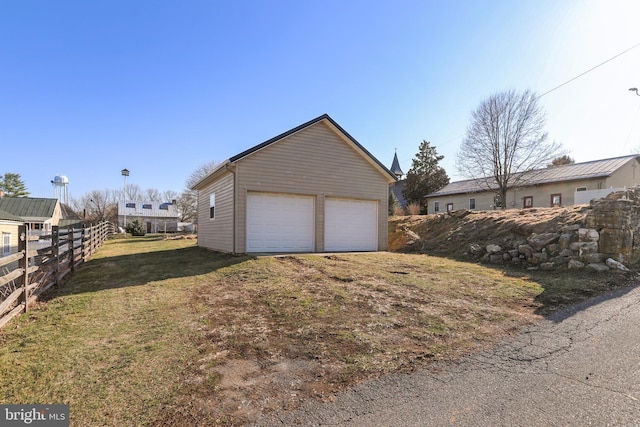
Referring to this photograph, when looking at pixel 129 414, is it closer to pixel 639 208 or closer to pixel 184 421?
pixel 184 421

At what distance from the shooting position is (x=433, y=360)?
3.55m

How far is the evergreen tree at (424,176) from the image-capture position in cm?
3666

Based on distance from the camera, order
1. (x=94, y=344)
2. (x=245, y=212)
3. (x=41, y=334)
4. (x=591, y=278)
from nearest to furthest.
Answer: (x=94, y=344) → (x=41, y=334) → (x=591, y=278) → (x=245, y=212)

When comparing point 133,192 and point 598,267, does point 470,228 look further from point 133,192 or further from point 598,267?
point 133,192

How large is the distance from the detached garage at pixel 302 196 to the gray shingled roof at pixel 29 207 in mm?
26099

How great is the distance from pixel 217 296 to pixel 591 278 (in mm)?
8768

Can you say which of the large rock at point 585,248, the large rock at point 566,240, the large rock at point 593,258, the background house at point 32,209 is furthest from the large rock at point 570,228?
the background house at point 32,209

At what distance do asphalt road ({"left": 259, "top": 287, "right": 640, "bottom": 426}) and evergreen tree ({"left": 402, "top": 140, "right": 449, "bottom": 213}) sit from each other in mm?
33681

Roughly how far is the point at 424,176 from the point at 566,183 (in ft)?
48.0

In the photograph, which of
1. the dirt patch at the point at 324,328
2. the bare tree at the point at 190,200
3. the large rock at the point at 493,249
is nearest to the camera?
the dirt patch at the point at 324,328

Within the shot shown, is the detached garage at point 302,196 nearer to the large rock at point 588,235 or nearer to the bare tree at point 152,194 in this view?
the large rock at point 588,235

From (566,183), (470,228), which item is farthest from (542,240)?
(566,183)

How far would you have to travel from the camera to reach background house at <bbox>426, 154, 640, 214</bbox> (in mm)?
22250

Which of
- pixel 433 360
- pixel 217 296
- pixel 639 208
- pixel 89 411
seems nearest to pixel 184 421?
pixel 89 411
